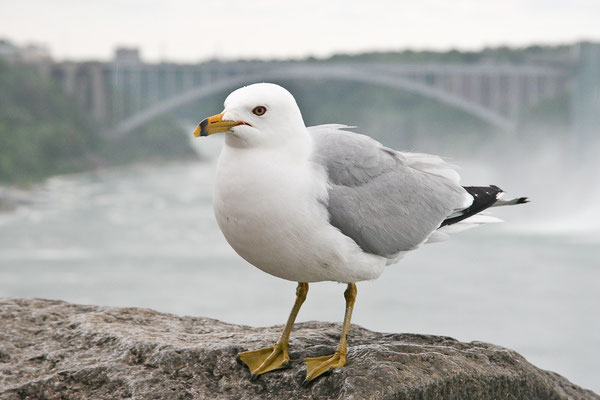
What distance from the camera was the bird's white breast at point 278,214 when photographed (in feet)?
4.47

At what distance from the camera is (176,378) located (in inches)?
59.4

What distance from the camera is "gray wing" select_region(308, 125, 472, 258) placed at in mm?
1451

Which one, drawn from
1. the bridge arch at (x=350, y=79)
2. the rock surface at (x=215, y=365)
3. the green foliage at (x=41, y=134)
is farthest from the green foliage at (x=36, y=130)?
the rock surface at (x=215, y=365)

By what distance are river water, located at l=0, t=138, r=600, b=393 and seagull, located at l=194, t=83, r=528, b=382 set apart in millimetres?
9634

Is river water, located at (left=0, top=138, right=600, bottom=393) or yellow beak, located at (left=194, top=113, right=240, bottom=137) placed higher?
yellow beak, located at (left=194, top=113, right=240, bottom=137)

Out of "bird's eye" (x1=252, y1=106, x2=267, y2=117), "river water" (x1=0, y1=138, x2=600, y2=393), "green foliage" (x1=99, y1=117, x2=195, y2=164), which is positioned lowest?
"river water" (x1=0, y1=138, x2=600, y2=393)

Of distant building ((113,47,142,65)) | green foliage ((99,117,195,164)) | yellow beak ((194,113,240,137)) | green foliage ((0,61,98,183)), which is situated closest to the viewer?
yellow beak ((194,113,240,137))

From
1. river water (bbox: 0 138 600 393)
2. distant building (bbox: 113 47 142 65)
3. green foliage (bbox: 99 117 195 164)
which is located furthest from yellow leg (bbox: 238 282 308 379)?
green foliage (bbox: 99 117 195 164)

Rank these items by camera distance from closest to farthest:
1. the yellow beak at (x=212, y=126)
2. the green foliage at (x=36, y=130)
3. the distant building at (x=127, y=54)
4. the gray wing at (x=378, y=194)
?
1. the yellow beak at (x=212, y=126)
2. the gray wing at (x=378, y=194)
3. the distant building at (x=127, y=54)
4. the green foliage at (x=36, y=130)

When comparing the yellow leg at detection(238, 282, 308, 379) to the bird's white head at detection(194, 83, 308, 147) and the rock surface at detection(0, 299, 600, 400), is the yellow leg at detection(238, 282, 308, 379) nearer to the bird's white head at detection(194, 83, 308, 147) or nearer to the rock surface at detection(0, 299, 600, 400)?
the rock surface at detection(0, 299, 600, 400)

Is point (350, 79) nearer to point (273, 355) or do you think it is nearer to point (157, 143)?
point (157, 143)

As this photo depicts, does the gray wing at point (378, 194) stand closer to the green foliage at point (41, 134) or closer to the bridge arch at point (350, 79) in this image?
the bridge arch at point (350, 79)

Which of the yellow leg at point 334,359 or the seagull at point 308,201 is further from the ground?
the seagull at point 308,201

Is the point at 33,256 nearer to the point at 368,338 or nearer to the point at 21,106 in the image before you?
the point at 21,106
